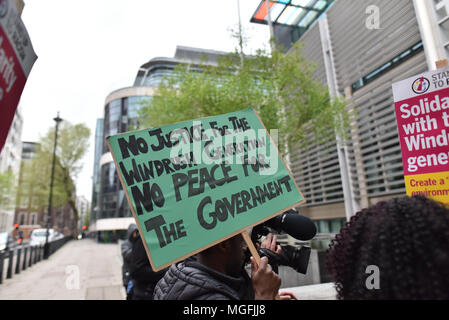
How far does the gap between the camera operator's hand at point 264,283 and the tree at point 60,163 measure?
36.2 m

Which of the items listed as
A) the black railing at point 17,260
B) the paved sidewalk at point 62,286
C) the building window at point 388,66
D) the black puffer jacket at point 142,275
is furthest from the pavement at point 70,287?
the building window at point 388,66

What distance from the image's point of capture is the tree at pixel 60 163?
110 feet

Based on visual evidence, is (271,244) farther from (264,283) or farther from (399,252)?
(399,252)

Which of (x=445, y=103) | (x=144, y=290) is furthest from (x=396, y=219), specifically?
(x=144, y=290)

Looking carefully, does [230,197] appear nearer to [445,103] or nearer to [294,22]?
[445,103]

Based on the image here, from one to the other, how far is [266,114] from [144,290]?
301 inches

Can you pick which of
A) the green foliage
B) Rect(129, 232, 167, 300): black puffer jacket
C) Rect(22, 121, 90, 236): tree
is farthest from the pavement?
the green foliage

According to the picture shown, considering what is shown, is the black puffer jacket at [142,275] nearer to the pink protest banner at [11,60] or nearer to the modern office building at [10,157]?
the pink protest banner at [11,60]

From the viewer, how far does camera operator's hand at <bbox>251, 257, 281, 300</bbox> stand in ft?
4.61

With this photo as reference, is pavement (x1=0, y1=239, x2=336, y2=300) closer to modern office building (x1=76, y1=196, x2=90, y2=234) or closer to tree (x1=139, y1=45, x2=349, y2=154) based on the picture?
tree (x1=139, y1=45, x2=349, y2=154)

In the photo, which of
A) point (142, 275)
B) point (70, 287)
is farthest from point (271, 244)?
point (70, 287)

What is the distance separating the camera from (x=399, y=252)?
3.32 ft
